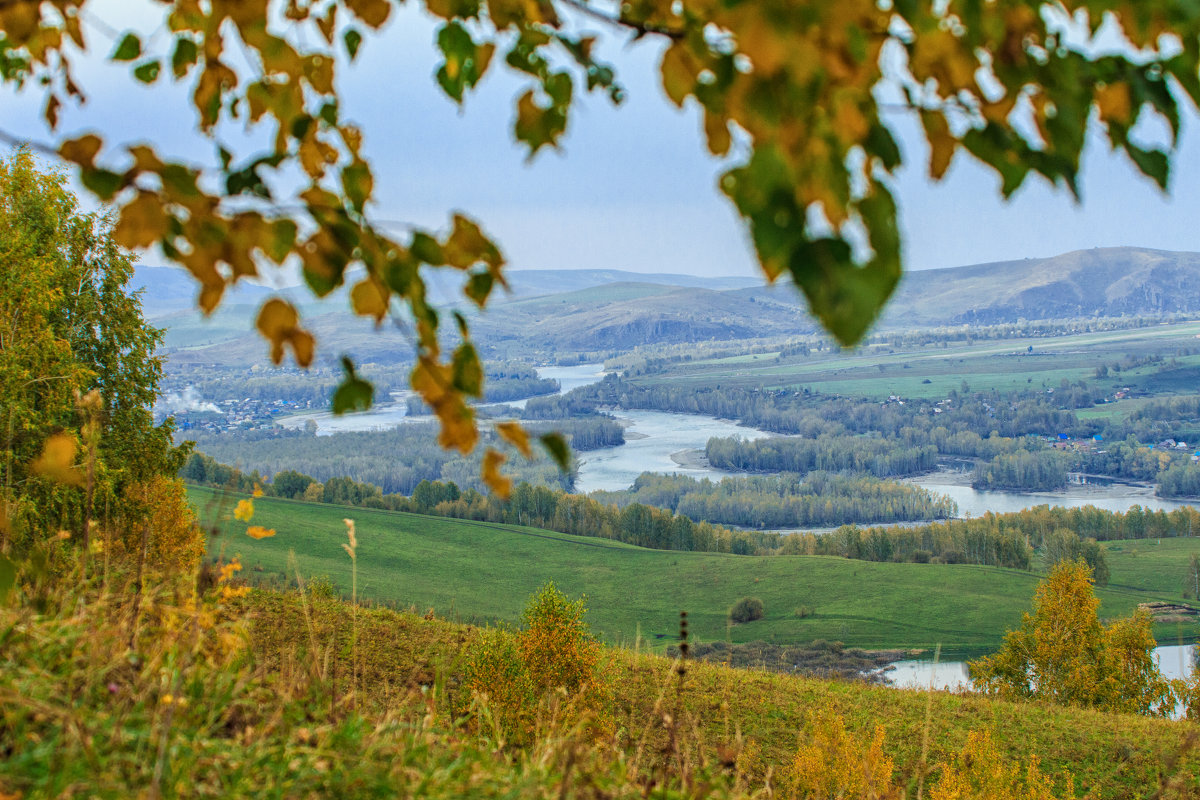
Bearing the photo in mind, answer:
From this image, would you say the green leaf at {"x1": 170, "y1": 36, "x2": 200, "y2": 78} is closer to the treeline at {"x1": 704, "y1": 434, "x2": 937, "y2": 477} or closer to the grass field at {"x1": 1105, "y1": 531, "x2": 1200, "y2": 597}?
the grass field at {"x1": 1105, "y1": 531, "x2": 1200, "y2": 597}

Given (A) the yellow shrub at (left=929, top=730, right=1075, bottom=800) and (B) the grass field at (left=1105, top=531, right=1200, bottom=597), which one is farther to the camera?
(B) the grass field at (left=1105, top=531, right=1200, bottom=597)

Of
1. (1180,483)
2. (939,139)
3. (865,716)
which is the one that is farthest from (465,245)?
(1180,483)

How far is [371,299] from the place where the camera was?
5.53 ft

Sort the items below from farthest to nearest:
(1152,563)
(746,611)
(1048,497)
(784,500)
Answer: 1. (1048,497)
2. (784,500)
3. (1152,563)
4. (746,611)

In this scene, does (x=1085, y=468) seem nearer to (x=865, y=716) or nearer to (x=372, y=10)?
(x=865, y=716)

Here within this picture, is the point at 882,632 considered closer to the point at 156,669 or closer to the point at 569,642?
the point at 569,642

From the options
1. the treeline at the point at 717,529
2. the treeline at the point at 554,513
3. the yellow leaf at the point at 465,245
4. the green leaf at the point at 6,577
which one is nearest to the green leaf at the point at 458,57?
the yellow leaf at the point at 465,245

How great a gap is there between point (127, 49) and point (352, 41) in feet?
2.09

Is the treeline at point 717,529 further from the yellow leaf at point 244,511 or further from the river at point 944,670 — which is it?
the yellow leaf at point 244,511

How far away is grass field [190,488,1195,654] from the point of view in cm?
5169

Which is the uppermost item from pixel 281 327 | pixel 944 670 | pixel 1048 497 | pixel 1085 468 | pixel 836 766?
pixel 281 327

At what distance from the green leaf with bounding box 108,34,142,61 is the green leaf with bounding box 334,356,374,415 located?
1304 mm

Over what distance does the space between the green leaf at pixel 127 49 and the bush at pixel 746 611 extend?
2189 inches

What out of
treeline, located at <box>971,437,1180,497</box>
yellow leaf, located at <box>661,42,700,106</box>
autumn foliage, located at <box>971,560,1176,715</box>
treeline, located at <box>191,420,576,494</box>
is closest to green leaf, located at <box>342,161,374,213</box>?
yellow leaf, located at <box>661,42,700,106</box>
